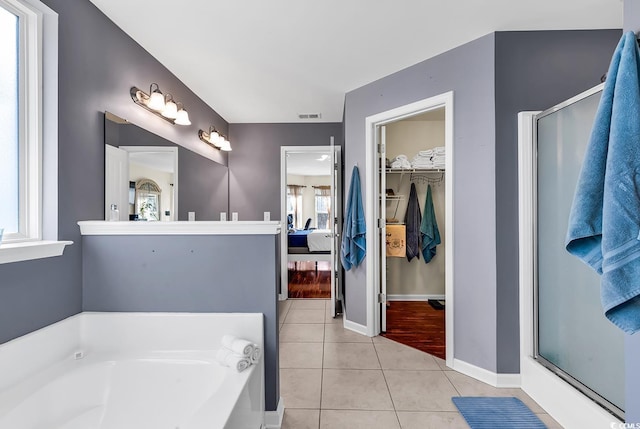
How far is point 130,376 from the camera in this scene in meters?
1.43

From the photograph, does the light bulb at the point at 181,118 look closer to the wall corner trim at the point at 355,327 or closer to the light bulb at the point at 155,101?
the light bulb at the point at 155,101

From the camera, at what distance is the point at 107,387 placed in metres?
1.42

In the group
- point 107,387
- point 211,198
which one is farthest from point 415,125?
point 107,387

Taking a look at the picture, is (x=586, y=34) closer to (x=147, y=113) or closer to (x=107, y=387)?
(x=147, y=113)

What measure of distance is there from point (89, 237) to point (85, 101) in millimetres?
769

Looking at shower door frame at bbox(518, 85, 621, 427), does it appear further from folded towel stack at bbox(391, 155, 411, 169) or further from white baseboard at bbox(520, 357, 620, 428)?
folded towel stack at bbox(391, 155, 411, 169)

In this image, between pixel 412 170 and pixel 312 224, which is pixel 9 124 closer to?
Result: pixel 412 170

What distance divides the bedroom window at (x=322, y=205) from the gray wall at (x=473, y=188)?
5.91 m

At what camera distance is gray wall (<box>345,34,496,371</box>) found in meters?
2.01

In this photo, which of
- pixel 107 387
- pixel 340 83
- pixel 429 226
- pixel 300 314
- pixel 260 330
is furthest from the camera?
pixel 429 226

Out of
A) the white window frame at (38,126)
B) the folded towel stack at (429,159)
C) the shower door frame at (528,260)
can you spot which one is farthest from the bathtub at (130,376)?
the folded towel stack at (429,159)

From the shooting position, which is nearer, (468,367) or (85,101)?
(85,101)

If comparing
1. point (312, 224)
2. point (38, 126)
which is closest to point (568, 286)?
point (38, 126)

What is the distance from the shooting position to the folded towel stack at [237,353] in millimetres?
1394
